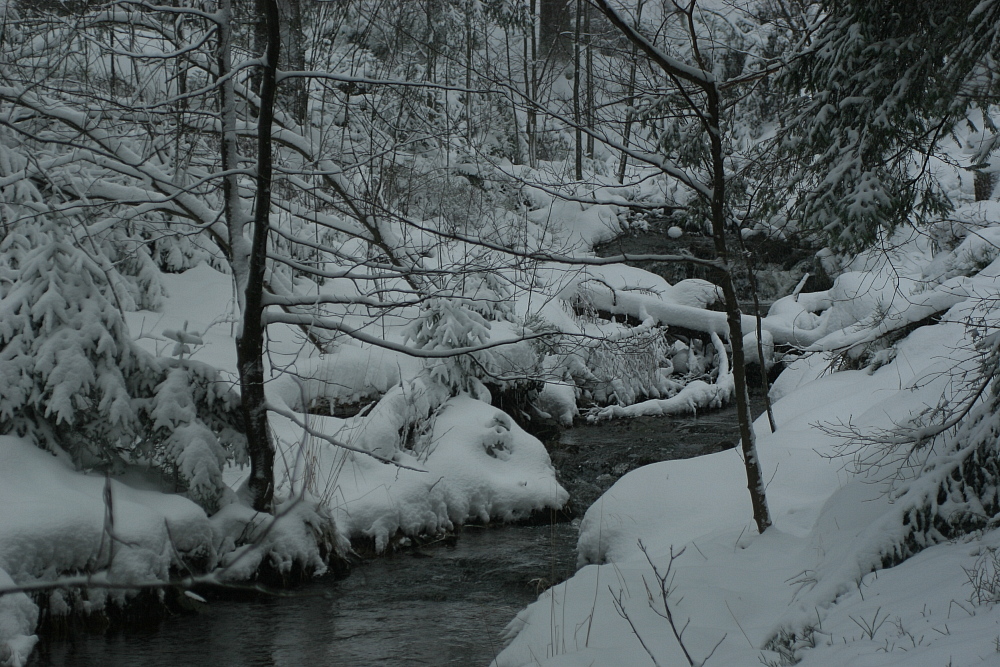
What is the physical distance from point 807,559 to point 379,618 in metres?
3.16

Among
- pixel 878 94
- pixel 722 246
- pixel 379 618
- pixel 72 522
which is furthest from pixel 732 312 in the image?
pixel 72 522

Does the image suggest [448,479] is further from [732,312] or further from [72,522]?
[732,312]

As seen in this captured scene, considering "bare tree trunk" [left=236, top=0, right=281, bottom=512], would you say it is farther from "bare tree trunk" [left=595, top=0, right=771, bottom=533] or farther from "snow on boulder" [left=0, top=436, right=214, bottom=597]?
"bare tree trunk" [left=595, top=0, right=771, bottom=533]

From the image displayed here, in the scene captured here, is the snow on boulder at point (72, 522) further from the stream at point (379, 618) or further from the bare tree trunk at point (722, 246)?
the bare tree trunk at point (722, 246)

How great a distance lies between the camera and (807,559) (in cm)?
458

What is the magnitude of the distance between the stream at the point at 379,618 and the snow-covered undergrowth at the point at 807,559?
69cm

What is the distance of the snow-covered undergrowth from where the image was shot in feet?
10.3

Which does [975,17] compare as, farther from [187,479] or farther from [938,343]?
[187,479]

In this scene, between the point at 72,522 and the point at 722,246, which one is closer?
the point at 722,246

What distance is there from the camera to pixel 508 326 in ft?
39.9

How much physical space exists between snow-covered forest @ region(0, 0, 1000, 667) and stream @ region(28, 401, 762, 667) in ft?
0.93

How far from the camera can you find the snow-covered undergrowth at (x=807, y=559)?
3152 mm

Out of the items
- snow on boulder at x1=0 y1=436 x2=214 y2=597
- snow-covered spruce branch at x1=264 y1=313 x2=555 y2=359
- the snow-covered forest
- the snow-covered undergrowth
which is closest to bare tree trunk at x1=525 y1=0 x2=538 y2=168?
the snow-covered forest

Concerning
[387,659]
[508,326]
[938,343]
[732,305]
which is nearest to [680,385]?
[508,326]
